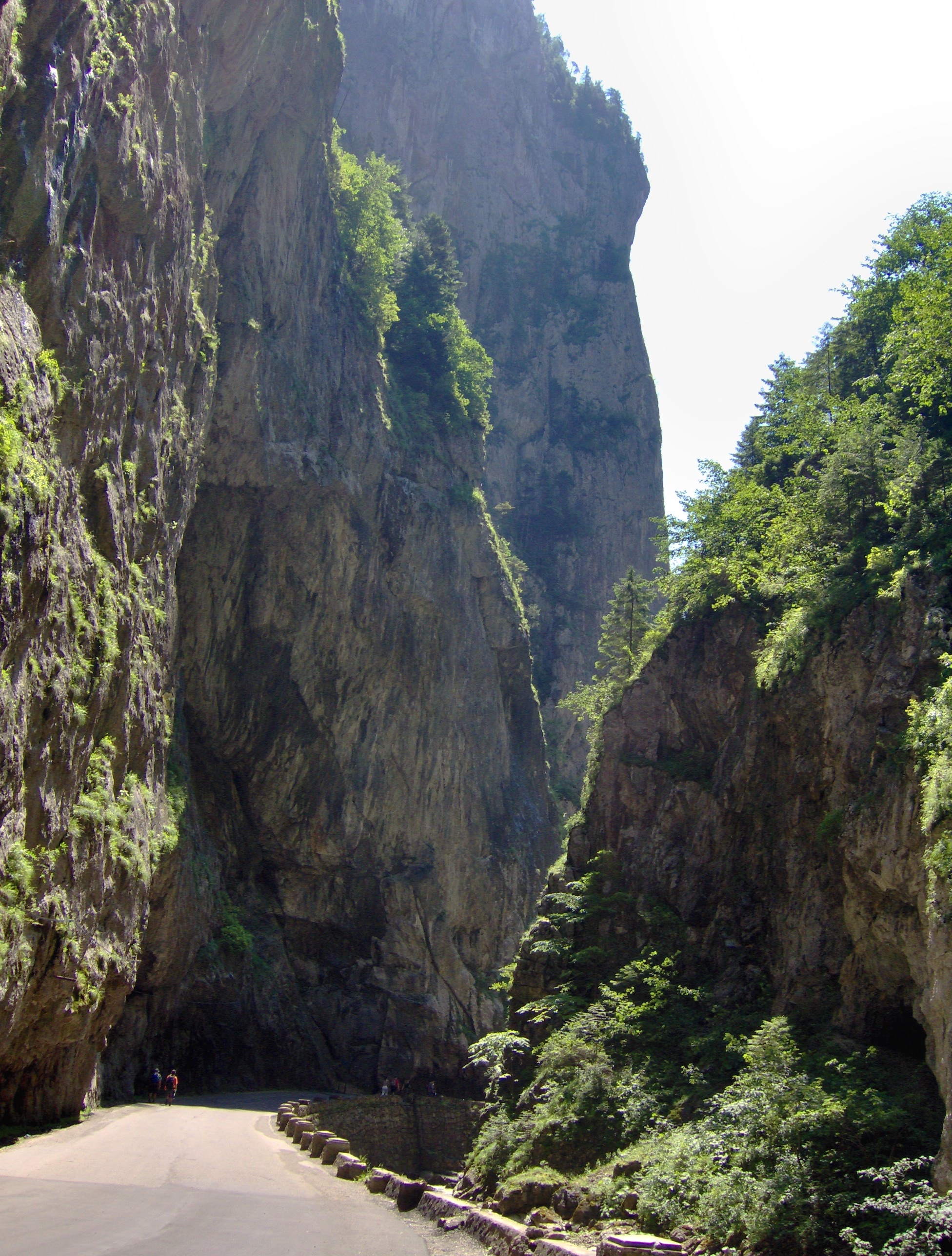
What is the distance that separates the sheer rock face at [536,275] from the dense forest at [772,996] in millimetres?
35436

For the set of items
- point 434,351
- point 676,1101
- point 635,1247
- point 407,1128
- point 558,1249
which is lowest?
point 407,1128

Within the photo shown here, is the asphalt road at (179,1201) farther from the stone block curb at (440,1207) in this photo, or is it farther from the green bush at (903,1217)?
the green bush at (903,1217)

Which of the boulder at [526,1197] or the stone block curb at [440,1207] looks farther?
the boulder at [526,1197]

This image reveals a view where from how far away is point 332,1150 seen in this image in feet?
51.1

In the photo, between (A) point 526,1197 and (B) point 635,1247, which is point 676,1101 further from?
(B) point 635,1247

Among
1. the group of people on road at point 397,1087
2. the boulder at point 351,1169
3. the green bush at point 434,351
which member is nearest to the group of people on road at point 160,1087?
the group of people on road at point 397,1087

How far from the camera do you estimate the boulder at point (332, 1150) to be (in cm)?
1541

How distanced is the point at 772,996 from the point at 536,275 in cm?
6510

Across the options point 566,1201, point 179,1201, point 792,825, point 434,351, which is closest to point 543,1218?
point 566,1201

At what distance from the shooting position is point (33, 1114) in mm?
17766

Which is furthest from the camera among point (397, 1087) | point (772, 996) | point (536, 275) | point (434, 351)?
point (536, 275)

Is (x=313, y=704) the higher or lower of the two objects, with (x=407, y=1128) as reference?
higher

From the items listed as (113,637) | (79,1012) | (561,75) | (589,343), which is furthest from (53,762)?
(561,75)

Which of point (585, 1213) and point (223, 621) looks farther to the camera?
point (223, 621)
